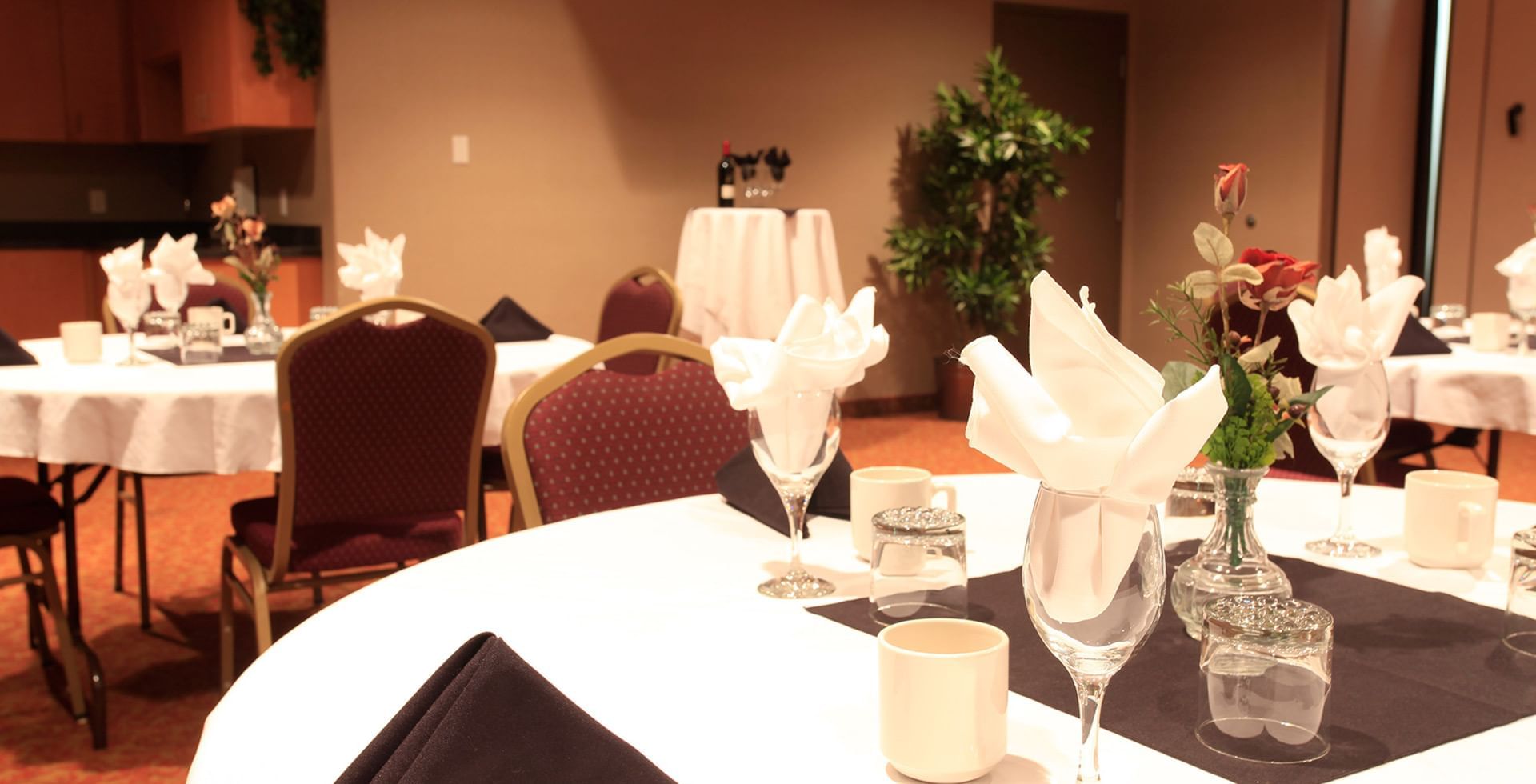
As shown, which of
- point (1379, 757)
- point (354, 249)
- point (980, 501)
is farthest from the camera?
point (354, 249)

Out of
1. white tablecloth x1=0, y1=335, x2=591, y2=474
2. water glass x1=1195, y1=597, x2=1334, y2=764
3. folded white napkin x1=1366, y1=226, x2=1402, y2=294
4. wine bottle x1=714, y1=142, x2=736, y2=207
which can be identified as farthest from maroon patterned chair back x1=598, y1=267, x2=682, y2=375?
water glass x1=1195, y1=597, x2=1334, y2=764

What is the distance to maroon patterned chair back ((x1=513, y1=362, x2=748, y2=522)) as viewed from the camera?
1726mm

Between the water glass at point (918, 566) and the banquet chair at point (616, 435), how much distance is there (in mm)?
711

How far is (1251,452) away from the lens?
1.05 meters

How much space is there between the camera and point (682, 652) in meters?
1.03

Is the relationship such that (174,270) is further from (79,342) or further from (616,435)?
(616,435)

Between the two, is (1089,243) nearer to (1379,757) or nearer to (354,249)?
(354,249)

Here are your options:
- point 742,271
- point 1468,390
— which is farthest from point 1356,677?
point 742,271

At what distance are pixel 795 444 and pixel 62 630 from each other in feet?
6.75

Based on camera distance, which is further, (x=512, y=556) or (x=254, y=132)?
(x=254, y=132)

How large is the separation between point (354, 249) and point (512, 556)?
2056 millimetres

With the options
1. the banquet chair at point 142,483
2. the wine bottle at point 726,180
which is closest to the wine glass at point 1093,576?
the banquet chair at point 142,483

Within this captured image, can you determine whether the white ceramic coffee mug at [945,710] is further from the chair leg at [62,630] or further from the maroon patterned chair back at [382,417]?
the chair leg at [62,630]

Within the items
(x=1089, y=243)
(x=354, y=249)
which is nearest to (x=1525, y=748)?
(x=354, y=249)
